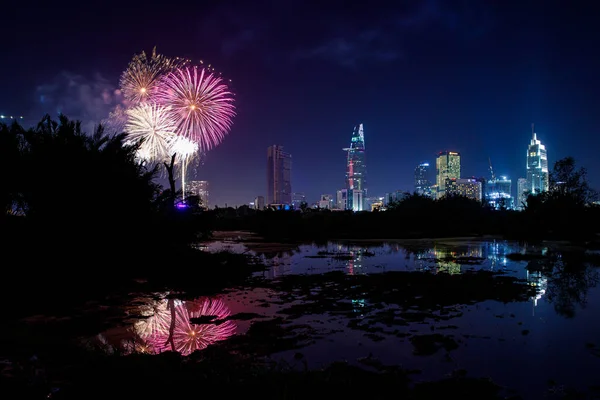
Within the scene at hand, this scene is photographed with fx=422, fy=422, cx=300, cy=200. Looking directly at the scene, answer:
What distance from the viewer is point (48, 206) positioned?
16.2 m

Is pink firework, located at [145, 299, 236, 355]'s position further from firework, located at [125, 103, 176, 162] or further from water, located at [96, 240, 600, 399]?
firework, located at [125, 103, 176, 162]

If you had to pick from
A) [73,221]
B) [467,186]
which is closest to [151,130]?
[73,221]

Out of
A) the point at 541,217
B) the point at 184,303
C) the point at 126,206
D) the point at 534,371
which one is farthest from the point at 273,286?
the point at 541,217

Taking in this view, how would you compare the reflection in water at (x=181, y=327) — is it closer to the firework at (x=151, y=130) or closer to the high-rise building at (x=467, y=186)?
the firework at (x=151, y=130)

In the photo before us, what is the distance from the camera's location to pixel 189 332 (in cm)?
1020

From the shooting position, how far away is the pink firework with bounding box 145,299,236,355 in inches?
359

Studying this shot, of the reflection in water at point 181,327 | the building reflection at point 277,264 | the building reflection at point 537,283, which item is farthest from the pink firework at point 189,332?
the building reflection at point 537,283

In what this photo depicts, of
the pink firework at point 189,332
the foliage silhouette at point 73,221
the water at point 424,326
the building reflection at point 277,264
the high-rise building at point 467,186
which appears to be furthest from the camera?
the high-rise building at point 467,186

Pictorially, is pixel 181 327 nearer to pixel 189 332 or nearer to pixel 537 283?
pixel 189 332

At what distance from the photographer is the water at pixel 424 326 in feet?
25.6

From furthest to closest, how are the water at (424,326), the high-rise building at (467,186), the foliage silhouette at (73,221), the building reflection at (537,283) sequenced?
the high-rise building at (467,186) → the foliage silhouette at (73,221) → the building reflection at (537,283) → the water at (424,326)

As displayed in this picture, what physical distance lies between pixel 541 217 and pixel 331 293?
137ft

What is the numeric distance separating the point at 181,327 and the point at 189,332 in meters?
0.62

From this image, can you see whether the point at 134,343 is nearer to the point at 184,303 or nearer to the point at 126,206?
the point at 184,303
